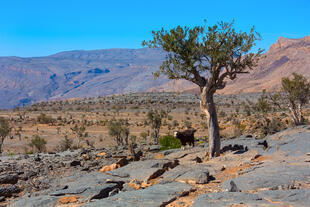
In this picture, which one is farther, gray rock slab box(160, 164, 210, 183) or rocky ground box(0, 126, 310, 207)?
gray rock slab box(160, 164, 210, 183)

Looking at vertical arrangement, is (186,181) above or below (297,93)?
below

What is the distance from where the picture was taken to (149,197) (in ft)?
22.9

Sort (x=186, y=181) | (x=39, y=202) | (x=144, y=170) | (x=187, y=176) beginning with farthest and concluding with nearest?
(x=144, y=170), (x=187, y=176), (x=186, y=181), (x=39, y=202)

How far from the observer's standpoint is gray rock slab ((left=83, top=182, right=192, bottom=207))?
A: 6.58 metres

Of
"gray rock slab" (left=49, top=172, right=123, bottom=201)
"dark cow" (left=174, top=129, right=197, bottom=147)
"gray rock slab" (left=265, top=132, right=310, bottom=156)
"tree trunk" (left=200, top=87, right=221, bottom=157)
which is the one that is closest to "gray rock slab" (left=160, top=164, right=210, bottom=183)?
"gray rock slab" (left=49, top=172, right=123, bottom=201)

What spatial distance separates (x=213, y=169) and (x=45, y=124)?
39.9m

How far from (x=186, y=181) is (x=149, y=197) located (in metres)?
2.09

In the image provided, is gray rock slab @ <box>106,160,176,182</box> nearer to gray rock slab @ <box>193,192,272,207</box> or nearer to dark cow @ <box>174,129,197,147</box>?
gray rock slab @ <box>193,192,272,207</box>

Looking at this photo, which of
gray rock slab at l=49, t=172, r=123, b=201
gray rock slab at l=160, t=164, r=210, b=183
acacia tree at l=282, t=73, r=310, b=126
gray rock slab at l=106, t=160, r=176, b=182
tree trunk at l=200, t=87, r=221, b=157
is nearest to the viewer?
gray rock slab at l=49, t=172, r=123, b=201

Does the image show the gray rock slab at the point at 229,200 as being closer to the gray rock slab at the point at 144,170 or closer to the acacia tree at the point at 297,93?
the gray rock slab at the point at 144,170

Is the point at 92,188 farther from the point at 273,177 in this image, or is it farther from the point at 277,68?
the point at 277,68

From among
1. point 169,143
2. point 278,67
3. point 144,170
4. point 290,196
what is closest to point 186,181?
point 144,170

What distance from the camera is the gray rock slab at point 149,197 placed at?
6581mm

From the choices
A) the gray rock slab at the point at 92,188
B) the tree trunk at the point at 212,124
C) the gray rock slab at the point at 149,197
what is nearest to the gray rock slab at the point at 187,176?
the gray rock slab at the point at 149,197
